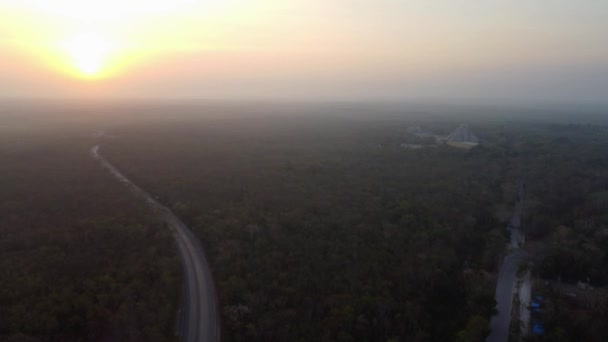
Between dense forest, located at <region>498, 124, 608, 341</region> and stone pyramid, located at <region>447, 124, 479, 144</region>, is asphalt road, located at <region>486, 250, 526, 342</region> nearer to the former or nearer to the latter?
dense forest, located at <region>498, 124, 608, 341</region>

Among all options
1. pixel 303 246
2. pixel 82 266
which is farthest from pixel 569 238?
pixel 82 266

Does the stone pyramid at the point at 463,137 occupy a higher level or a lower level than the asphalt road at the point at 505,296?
higher

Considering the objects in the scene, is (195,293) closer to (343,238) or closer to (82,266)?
(82,266)

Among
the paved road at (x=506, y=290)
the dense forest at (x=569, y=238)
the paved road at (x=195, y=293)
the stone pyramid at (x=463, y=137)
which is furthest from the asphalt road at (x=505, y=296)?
the stone pyramid at (x=463, y=137)

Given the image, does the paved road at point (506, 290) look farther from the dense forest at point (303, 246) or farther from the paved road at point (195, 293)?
the paved road at point (195, 293)

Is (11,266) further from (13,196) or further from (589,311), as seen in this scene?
(589,311)

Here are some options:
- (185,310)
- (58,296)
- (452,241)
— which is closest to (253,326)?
(185,310)
